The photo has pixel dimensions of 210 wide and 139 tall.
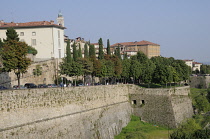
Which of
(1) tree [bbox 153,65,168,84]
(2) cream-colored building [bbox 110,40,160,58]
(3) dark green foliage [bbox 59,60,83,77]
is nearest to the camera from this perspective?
(3) dark green foliage [bbox 59,60,83,77]

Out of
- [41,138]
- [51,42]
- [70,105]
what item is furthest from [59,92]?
[51,42]

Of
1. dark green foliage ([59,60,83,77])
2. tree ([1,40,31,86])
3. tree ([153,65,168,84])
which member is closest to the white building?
dark green foliage ([59,60,83,77])

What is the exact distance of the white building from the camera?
6197 cm

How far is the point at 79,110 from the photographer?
134 ft

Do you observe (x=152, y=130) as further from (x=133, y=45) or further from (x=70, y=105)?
(x=133, y=45)

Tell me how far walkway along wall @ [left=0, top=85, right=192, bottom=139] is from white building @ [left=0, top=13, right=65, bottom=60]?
1672 cm

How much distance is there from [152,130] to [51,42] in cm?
2584

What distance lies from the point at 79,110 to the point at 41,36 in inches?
1028

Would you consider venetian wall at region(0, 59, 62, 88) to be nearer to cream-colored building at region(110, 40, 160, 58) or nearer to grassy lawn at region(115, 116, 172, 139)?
grassy lawn at region(115, 116, 172, 139)

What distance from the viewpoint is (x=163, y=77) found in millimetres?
62219

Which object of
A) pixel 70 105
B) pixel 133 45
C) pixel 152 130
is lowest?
pixel 152 130

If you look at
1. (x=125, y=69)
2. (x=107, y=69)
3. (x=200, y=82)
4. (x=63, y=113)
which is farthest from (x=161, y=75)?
(x=200, y=82)

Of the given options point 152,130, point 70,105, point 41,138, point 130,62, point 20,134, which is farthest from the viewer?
point 130,62

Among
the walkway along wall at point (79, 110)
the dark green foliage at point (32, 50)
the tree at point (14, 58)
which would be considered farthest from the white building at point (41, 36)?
the tree at point (14, 58)
